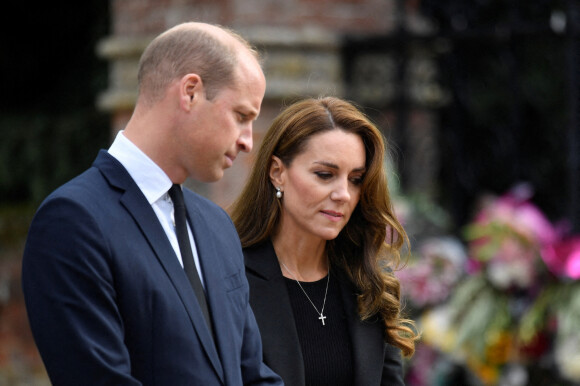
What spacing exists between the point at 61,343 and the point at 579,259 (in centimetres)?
301

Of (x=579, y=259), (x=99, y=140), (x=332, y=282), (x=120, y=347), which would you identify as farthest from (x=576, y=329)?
(x=99, y=140)

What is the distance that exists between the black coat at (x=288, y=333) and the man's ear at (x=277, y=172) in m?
0.19

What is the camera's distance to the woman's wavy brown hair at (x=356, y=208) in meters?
2.89

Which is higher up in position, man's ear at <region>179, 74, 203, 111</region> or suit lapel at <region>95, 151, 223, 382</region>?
man's ear at <region>179, 74, 203, 111</region>

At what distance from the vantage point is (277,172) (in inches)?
116

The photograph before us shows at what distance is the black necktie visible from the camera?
201 centimetres

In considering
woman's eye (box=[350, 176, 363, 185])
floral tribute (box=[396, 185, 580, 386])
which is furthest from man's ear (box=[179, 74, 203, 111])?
floral tribute (box=[396, 185, 580, 386])

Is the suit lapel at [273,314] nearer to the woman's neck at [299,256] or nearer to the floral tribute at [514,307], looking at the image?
the woman's neck at [299,256]

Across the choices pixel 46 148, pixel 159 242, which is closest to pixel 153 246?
pixel 159 242

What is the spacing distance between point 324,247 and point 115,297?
124cm

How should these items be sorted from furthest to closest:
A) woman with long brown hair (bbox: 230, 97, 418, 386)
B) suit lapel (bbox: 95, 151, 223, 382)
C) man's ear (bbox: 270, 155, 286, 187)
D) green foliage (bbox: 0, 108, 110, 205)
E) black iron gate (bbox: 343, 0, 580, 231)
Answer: green foliage (bbox: 0, 108, 110, 205), black iron gate (bbox: 343, 0, 580, 231), man's ear (bbox: 270, 155, 286, 187), woman with long brown hair (bbox: 230, 97, 418, 386), suit lapel (bbox: 95, 151, 223, 382)

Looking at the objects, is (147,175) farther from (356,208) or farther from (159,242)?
(356,208)

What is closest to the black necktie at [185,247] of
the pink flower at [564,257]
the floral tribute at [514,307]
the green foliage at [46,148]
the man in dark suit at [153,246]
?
the man in dark suit at [153,246]

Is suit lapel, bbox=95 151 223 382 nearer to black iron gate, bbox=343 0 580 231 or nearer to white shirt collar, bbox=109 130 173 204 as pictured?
white shirt collar, bbox=109 130 173 204
